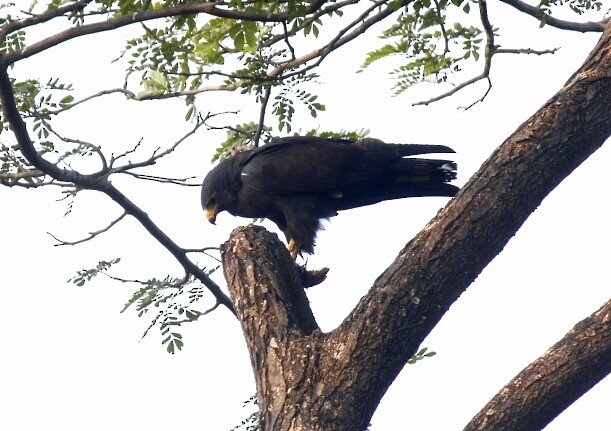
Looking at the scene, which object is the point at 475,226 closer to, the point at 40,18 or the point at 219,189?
the point at 40,18

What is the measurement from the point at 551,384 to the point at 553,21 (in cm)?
232

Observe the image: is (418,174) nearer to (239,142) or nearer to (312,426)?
(239,142)

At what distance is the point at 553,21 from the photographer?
5.14 metres

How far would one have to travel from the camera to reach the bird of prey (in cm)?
598

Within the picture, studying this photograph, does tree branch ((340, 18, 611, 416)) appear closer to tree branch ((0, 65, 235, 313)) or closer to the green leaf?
tree branch ((0, 65, 235, 313))

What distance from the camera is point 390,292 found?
3.81m

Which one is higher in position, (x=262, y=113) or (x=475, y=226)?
(x=262, y=113)

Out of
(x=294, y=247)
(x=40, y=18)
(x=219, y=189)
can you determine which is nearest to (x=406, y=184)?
(x=294, y=247)

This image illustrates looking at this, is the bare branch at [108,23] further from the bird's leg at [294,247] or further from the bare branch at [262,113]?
the bird's leg at [294,247]

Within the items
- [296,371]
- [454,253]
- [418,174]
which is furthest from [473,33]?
[296,371]

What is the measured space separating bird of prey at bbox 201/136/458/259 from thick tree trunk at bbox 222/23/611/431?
1972 millimetres

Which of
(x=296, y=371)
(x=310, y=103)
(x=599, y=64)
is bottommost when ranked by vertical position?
(x=296, y=371)

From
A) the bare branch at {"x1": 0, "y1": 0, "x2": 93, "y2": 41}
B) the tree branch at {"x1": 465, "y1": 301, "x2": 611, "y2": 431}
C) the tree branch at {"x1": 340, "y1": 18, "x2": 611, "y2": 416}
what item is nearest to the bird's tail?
the tree branch at {"x1": 340, "y1": 18, "x2": 611, "y2": 416}

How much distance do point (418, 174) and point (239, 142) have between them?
3.96 feet
